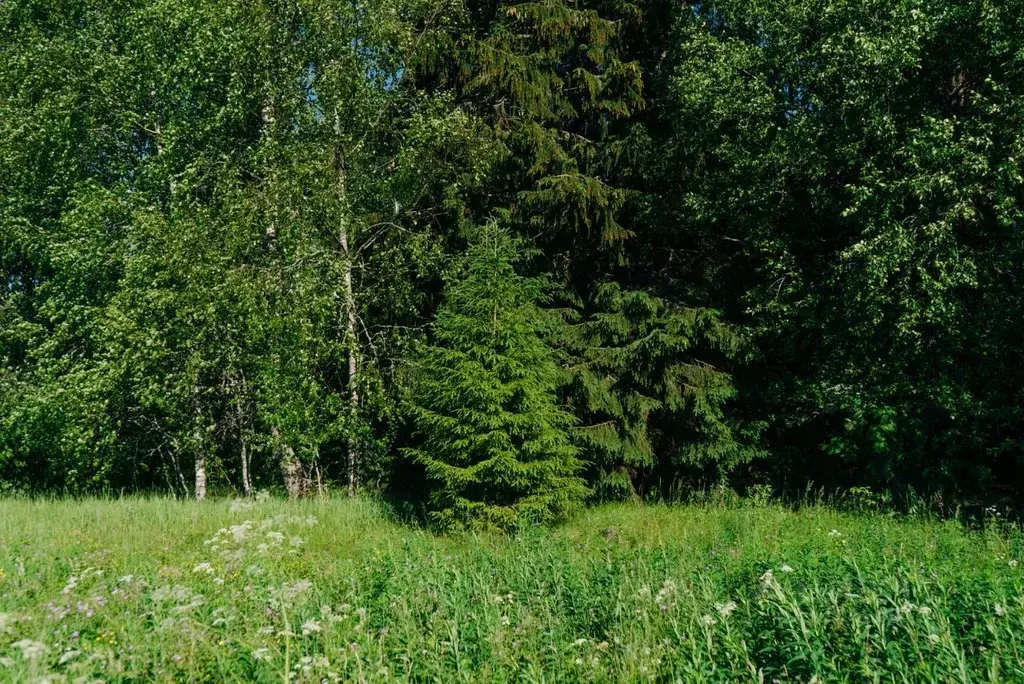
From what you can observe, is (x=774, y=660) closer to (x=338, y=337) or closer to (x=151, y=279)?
(x=338, y=337)

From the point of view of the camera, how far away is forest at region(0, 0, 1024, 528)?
10.8 meters

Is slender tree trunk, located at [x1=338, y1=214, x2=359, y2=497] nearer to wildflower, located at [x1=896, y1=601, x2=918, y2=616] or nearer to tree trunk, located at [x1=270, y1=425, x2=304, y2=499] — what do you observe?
tree trunk, located at [x1=270, y1=425, x2=304, y2=499]

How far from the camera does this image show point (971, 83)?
11.8m

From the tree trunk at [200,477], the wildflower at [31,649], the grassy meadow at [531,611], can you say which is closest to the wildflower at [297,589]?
the grassy meadow at [531,611]

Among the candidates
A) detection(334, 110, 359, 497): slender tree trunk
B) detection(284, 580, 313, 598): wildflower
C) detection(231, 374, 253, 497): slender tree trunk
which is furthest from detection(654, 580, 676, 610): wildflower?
detection(231, 374, 253, 497): slender tree trunk

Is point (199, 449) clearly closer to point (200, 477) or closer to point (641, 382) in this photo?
point (200, 477)

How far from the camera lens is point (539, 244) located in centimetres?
1382

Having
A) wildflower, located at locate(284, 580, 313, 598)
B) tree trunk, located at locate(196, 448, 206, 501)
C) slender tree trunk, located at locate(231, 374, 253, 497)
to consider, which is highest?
slender tree trunk, located at locate(231, 374, 253, 497)

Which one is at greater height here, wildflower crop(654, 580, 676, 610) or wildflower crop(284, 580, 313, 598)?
wildflower crop(284, 580, 313, 598)

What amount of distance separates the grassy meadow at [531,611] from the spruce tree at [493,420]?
0.99 meters

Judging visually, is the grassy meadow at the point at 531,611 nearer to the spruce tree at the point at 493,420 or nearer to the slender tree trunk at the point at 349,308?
the spruce tree at the point at 493,420

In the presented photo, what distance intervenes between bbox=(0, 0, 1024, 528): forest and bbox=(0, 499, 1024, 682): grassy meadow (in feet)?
9.97

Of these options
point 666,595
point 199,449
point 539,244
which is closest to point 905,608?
point 666,595

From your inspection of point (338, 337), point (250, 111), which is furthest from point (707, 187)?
point (250, 111)
